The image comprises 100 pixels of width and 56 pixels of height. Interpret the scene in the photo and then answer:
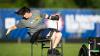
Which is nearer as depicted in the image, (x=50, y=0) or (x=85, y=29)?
(x=85, y=29)

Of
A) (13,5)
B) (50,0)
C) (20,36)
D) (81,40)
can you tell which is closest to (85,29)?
(81,40)

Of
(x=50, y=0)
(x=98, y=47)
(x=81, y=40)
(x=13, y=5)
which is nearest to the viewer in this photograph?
(x=98, y=47)

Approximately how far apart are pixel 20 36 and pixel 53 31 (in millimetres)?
10018

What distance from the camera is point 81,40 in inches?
813

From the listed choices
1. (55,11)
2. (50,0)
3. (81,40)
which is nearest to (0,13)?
(55,11)

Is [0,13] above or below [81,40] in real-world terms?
above

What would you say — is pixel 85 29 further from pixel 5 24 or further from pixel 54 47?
pixel 54 47

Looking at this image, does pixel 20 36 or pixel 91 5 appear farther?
pixel 91 5

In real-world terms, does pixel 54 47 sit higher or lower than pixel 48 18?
lower

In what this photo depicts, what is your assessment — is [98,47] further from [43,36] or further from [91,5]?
[91,5]

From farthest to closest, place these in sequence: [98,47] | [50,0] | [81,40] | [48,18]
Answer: [50,0], [81,40], [48,18], [98,47]

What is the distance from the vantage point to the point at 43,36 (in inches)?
425

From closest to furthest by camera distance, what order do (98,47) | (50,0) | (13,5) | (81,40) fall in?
(98,47)
(81,40)
(50,0)
(13,5)

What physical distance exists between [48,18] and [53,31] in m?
0.47
